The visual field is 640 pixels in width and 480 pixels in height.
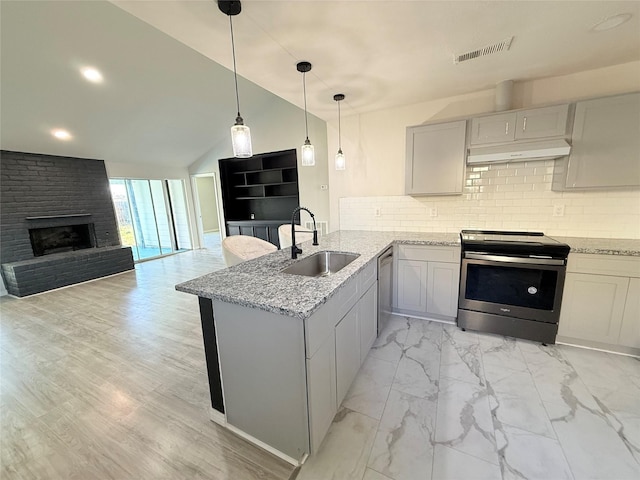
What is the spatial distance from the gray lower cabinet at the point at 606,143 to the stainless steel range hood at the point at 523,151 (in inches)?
6.1

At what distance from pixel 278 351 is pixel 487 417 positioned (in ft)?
4.54

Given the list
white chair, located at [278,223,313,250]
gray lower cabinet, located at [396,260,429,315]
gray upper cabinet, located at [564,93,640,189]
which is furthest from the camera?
white chair, located at [278,223,313,250]

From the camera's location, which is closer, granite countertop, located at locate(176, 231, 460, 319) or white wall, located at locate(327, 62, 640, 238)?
granite countertop, located at locate(176, 231, 460, 319)

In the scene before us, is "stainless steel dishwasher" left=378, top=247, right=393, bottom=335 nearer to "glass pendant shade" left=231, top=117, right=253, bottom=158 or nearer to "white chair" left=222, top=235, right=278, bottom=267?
"white chair" left=222, top=235, right=278, bottom=267

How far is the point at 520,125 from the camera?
7.57ft

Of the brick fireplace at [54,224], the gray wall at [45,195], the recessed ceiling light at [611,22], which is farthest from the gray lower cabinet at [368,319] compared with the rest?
the gray wall at [45,195]

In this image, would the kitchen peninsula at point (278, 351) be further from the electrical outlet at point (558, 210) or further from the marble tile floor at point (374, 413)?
the electrical outlet at point (558, 210)

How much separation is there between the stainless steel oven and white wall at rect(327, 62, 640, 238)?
40 cm

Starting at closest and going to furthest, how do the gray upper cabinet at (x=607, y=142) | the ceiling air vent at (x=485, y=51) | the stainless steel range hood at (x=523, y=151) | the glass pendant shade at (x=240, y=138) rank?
the glass pendant shade at (x=240, y=138) < the ceiling air vent at (x=485, y=51) < the gray upper cabinet at (x=607, y=142) < the stainless steel range hood at (x=523, y=151)

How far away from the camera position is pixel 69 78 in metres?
3.15

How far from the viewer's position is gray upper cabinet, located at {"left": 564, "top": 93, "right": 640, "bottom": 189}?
2029mm

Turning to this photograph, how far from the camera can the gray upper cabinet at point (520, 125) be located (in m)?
2.20

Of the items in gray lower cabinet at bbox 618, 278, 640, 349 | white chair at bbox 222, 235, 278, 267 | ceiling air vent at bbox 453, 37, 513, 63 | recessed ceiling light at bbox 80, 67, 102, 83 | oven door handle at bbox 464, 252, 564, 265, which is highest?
recessed ceiling light at bbox 80, 67, 102, 83

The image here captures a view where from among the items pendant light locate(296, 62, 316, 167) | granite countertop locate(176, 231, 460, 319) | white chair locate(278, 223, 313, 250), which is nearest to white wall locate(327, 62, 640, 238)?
white chair locate(278, 223, 313, 250)
